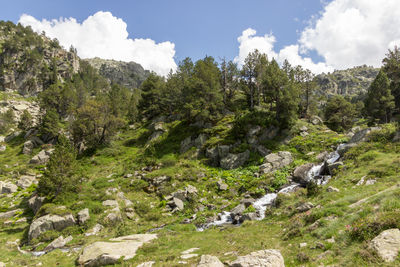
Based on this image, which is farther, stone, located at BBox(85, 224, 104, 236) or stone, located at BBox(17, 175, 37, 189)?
stone, located at BBox(17, 175, 37, 189)

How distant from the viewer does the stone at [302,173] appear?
2978 cm

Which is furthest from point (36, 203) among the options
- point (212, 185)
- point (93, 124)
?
point (93, 124)

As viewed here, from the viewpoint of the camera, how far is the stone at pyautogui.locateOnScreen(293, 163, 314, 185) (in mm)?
29781

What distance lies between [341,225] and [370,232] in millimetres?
2729

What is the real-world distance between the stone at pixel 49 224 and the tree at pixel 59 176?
4.53 metres

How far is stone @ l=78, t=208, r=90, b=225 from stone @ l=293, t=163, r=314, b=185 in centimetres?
3025

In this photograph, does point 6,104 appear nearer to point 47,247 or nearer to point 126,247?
point 47,247

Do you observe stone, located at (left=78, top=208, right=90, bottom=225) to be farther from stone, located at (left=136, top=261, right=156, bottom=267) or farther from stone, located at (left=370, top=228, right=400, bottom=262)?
stone, located at (left=370, top=228, right=400, bottom=262)

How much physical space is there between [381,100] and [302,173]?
45172 mm

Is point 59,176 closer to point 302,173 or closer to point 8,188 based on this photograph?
point 8,188

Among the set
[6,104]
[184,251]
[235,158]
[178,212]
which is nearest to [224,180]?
[235,158]

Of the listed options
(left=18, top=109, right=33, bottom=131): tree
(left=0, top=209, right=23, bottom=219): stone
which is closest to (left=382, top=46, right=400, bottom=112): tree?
(left=0, top=209, right=23, bottom=219): stone

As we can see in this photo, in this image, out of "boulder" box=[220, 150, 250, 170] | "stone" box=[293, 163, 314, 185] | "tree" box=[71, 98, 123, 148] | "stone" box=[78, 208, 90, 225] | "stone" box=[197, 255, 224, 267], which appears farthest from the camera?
"tree" box=[71, 98, 123, 148]

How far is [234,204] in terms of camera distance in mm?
28156
